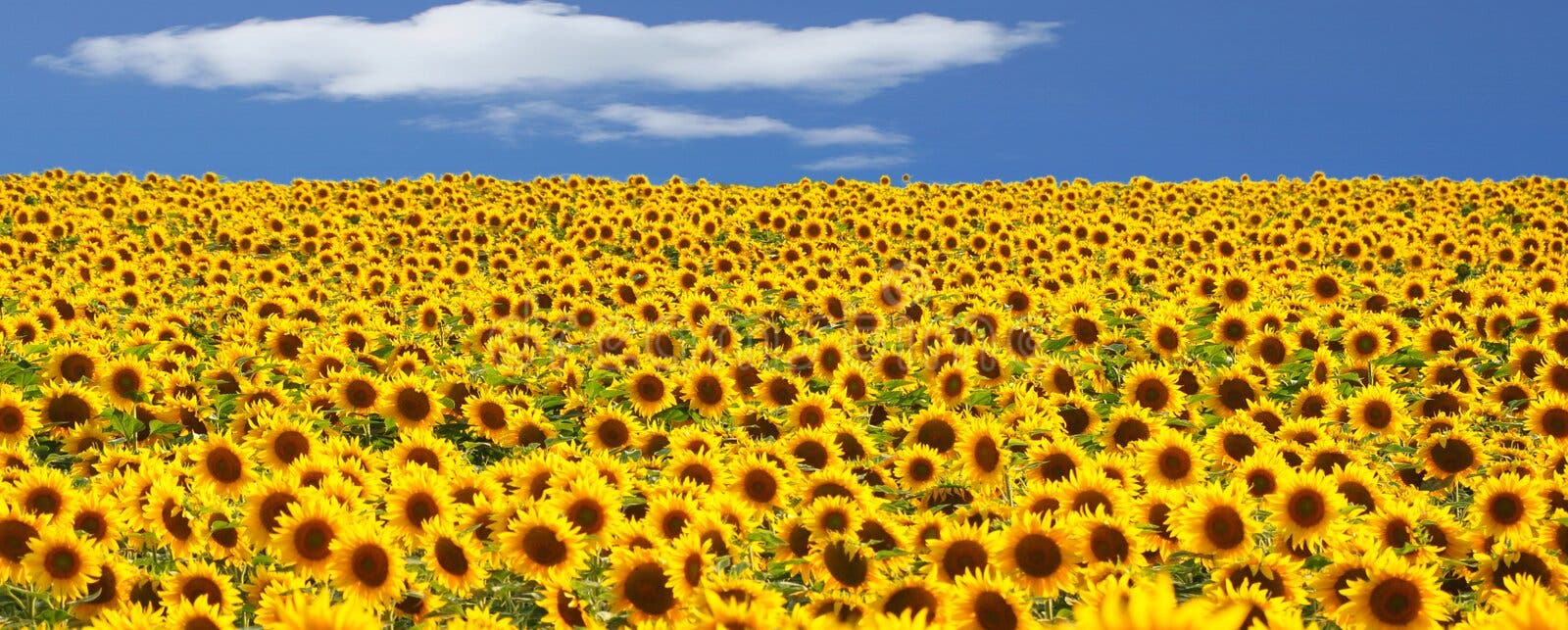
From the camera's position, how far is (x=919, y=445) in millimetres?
9250

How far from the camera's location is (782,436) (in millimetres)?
10422

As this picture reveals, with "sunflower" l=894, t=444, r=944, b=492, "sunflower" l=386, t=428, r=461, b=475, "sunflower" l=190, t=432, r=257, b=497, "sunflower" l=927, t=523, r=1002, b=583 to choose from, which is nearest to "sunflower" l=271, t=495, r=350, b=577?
"sunflower" l=386, t=428, r=461, b=475

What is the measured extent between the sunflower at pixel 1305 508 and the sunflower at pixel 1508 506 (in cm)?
129

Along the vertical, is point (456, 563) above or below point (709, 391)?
below

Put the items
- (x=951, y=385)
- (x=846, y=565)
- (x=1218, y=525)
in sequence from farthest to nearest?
(x=951, y=385) < (x=1218, y=525) < (x=846, y=565)

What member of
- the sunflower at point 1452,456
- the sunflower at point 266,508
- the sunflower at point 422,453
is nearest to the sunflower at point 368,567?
the sunflower at point 266,508

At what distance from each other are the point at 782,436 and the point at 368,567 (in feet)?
14.6

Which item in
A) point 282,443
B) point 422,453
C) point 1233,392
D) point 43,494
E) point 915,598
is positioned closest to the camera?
point 915,598

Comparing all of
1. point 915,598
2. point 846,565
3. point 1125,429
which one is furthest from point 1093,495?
point 1125,429

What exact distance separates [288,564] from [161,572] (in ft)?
3.00

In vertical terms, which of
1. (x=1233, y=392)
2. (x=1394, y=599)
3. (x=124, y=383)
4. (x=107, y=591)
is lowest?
(x=107, y=591)

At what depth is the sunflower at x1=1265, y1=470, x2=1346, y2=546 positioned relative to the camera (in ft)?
24.3

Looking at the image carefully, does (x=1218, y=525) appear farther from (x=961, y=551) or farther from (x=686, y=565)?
(x=686, y=565)

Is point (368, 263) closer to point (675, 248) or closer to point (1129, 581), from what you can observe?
point (675, 248)
